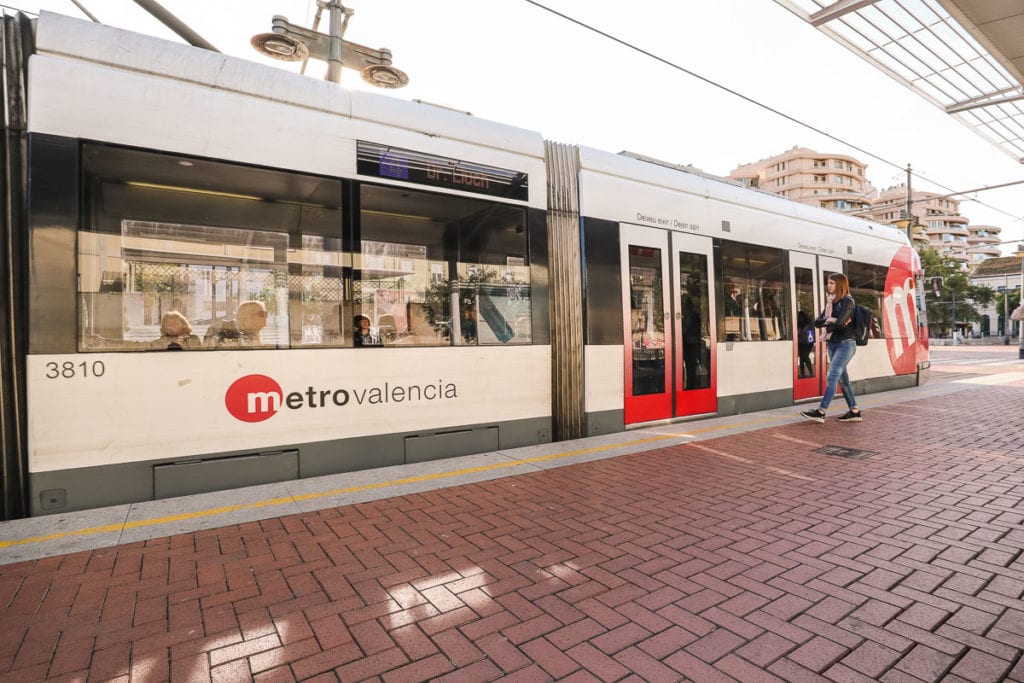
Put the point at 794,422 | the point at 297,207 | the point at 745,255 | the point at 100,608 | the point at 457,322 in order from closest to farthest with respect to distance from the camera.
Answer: the point at 100,608, the point at 297,207, the point at 457,322, the point at 794,422, the point at 745,255

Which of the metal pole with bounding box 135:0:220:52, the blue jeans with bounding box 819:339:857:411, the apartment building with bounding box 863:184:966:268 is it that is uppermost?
the apartment building with bounding box 863:184:966:268

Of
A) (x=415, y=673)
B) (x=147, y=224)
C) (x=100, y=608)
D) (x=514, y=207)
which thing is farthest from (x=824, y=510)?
(x=147, y=224)

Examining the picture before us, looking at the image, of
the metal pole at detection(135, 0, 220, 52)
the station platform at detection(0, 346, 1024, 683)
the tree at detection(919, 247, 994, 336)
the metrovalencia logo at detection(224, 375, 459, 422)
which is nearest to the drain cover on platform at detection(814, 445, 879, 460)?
the station platform at detection(0, 346, 1024, 683)

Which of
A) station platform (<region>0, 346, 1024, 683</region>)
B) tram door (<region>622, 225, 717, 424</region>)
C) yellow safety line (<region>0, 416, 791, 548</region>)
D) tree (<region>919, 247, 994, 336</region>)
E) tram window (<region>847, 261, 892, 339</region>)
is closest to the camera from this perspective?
station platform (<region>0, 346, 1024, 683</region>)

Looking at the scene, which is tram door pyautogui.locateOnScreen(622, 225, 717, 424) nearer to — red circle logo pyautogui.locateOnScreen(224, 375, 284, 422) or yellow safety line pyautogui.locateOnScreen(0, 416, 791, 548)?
yellow safety line pyautogui.locateOnScreen(0, 416, 791, 548)

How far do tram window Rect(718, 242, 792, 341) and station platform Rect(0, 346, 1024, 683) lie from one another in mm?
3394

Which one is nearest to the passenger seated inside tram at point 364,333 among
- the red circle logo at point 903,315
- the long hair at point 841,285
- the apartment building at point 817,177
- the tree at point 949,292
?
the long hair at point 841,285

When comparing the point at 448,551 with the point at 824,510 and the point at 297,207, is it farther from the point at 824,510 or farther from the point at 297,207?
the point at 297,207

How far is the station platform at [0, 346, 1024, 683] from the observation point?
2143 millimetres

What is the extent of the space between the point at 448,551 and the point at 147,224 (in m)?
3.34

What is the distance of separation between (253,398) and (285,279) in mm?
1044

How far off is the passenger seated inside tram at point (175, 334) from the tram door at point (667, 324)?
4746 millimetres

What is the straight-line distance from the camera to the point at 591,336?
20.8 ft

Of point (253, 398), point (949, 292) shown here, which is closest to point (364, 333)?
point (253, 398)
